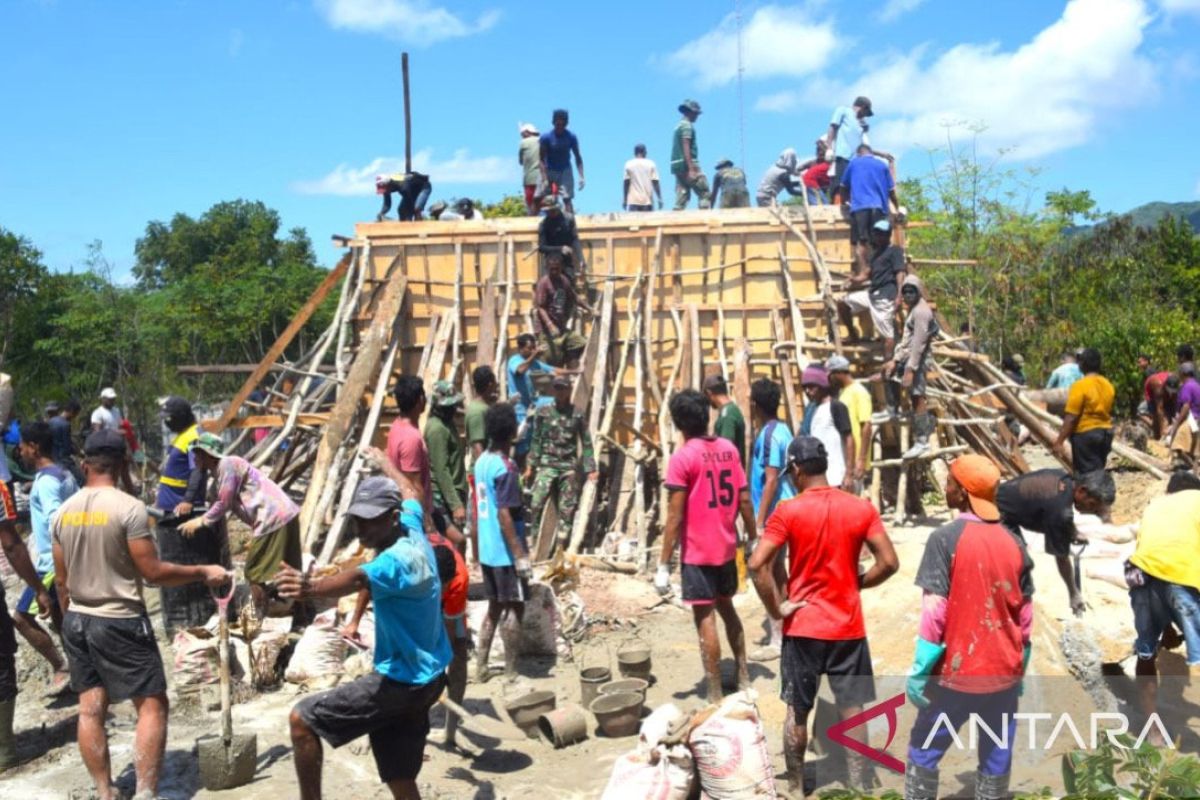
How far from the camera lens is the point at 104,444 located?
5.17 meters

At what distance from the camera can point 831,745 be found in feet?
16.4

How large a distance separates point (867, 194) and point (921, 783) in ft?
26.1

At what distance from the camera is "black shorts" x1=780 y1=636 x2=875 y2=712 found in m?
4.59

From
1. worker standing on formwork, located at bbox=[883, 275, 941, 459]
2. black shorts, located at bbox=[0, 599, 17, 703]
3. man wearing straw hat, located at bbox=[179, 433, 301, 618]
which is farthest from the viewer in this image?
worker standing on formwork, located at bbox=[883, 275, 941, 459]

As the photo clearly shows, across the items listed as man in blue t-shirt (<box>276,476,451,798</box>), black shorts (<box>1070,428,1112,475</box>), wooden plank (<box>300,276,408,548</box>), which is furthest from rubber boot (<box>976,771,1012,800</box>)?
wooden plank (<box>300,276,408,548</box>)

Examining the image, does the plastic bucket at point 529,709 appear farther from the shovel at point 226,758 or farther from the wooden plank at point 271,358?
the wooden plank at point 271,358

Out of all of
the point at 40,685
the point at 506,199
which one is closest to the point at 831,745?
the point at 40,685

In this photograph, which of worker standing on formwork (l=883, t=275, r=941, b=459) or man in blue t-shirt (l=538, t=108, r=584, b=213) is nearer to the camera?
worker standing on formwork (l=883, t=275, r=941, b=459)

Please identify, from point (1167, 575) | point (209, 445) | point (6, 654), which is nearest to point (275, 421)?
point (209, 445)

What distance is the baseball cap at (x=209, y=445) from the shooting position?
6840 mm

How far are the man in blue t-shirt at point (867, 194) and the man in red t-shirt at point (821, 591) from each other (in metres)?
6.88

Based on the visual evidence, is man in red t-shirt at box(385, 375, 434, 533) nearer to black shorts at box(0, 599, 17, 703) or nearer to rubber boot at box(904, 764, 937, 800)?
black shorts at box(0, 599, 17, 703)

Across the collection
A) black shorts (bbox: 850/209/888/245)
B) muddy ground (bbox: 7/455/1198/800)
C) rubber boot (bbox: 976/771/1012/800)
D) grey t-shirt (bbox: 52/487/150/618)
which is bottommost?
muddy ground (bbox: 7/455/1198/800)

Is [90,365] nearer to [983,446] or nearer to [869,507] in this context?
[983,446]
